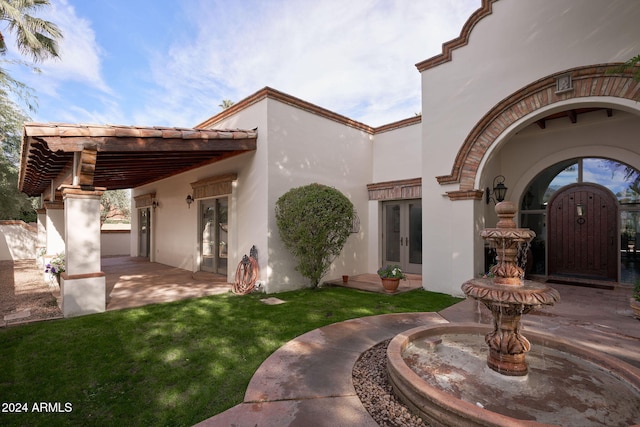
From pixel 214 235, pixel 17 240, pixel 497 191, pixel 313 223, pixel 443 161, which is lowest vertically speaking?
pixel 17 240

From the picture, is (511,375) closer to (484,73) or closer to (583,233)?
(484,73)

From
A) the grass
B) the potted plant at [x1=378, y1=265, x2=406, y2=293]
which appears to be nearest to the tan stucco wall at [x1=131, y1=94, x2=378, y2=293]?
the grass

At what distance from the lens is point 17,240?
1343 cm

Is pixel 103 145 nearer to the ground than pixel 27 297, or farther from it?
farther from it

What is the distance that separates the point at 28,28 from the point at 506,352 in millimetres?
18200

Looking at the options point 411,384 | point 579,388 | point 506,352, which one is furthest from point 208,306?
point 579,388

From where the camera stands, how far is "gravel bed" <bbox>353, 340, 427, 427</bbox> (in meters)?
2.35

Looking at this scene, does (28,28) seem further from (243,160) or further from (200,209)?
(243,160)

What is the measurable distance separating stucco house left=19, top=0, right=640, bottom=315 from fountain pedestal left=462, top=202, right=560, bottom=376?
369cm

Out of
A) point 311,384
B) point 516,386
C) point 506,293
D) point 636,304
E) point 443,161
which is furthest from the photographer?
point 443,161

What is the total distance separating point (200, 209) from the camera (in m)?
9.51

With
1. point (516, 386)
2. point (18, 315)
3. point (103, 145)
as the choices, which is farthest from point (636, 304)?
point (18, 315)

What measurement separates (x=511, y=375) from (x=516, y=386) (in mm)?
104

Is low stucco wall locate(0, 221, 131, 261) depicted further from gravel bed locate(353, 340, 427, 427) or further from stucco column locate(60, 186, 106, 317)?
gravel bed locate(353, 340, 427, 427)
